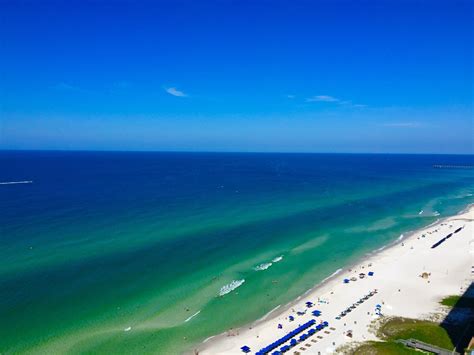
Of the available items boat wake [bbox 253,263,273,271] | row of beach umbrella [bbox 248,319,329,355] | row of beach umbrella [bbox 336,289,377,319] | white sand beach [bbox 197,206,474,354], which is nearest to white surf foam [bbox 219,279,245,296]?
boat wake [bbox 253,263,273,271]

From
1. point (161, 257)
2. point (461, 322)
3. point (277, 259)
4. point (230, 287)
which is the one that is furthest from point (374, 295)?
point (161, 257)

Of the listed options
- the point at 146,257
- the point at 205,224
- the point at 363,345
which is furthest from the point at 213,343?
the point at 205,224

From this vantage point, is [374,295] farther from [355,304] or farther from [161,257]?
[161,257]

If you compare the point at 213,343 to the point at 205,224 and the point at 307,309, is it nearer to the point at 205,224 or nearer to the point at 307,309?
the point at 307,309

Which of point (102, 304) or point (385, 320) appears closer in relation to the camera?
point (385, 320)

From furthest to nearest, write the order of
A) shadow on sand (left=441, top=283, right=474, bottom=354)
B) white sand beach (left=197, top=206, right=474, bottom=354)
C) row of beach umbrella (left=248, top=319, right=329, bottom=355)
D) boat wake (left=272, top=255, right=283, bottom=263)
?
boat wake (left=272, top=255, right=283, bottom=263), white sand beach (left=197, top=206, right=474, bottom=354), shadow on sand (left=441, top=283, right=474, bottom=354), row of beach umbrella (left=248, top=319, right=329, bottom=355)

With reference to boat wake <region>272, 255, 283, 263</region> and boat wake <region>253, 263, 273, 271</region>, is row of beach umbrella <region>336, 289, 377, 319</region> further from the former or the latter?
boat wake <region>272, 255, 283, 263</region>

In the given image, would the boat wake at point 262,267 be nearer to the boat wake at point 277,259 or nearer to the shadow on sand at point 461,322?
the boat wake at point 277,259
